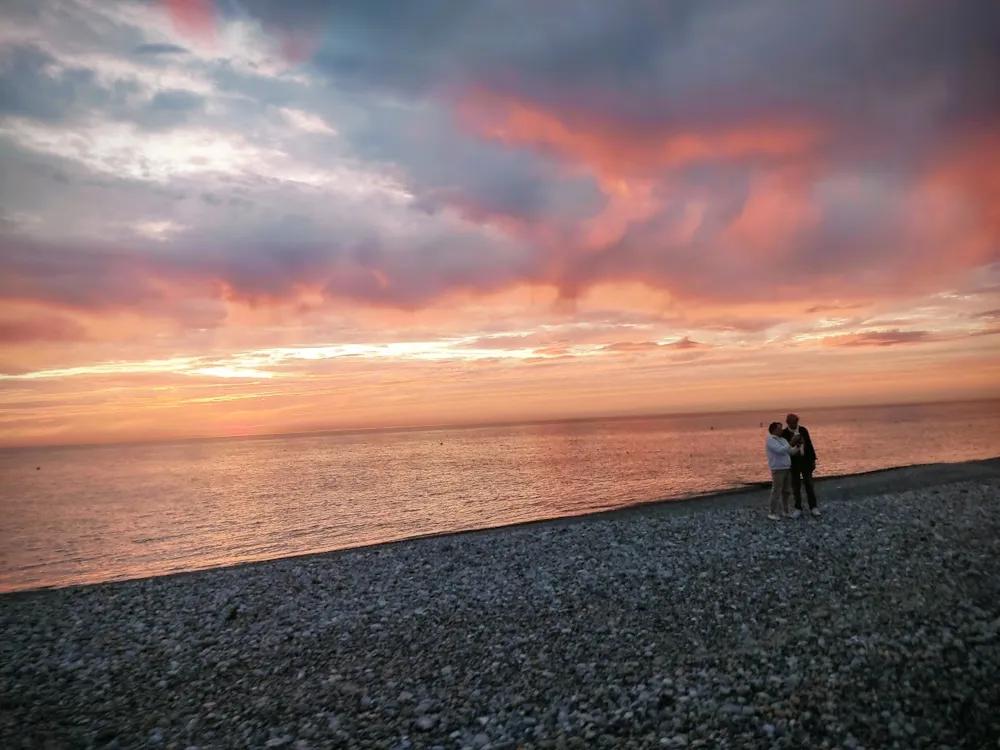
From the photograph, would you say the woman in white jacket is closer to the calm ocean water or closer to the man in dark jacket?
the man in dark jacket

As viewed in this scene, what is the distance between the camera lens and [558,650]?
39.8 feet

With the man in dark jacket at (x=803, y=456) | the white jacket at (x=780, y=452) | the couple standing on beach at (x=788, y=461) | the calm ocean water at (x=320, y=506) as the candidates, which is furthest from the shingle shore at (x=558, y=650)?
the calm ocean water at (x=320, y=506)

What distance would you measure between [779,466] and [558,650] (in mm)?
13781

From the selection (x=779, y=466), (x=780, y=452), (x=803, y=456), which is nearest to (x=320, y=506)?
(x=779, y=466)

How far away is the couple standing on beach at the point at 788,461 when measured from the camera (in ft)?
72.9

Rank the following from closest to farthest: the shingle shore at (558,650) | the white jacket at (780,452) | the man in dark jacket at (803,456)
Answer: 1. the shingle shore at (558,650)
2. the white jacket at (780,452)
3. the man in dark jacket at (803,456)

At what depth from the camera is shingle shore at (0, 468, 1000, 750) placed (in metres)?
8.98

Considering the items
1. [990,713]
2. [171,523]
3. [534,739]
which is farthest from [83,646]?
[171,523]

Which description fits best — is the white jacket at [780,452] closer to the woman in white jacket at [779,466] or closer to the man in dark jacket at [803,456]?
the woman in white jacket at [779,466]

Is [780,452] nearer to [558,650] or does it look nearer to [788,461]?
[788,461]

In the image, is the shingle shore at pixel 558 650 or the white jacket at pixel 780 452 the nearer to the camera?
the shingle shore at pixel 558 650

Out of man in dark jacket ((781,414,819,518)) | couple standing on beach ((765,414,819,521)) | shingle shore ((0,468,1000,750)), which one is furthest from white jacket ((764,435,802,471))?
shingle shore ((0,468,1000,750))

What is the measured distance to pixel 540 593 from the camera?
15.9m

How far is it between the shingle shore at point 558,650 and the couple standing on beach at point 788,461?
7.53 feet
